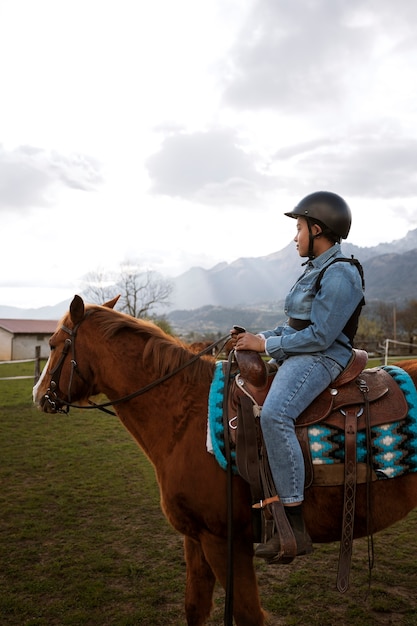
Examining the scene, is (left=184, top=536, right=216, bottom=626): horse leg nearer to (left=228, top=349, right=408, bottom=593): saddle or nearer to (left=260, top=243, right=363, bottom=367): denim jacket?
(left=228, top=349, right=408, bottom=593): saddle

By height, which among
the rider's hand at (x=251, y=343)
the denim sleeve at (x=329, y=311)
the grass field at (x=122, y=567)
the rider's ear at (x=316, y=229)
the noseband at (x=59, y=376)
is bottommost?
the grass field at (x=122, y=567)

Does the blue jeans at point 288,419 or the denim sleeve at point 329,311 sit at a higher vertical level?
the denim sleeve at point 329,311

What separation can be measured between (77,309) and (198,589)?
2.21m

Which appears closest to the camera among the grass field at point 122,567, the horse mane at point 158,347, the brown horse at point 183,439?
the brown horse at point 183,439

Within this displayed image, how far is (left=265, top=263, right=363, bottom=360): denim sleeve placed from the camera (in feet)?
8.70

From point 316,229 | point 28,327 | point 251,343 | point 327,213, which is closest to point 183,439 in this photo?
point 251,343

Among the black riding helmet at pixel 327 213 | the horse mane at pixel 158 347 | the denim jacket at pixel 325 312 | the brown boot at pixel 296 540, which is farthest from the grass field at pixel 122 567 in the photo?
the black riding helmet at pixel 327 213

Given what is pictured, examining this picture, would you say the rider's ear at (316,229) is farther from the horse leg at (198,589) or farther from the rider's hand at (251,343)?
the horse leg at (198,589)

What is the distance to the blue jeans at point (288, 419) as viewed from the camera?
2600 mm

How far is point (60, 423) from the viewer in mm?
11789

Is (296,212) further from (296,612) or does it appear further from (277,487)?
(296,612)

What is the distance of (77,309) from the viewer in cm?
321

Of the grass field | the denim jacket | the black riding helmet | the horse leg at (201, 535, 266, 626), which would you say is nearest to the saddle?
the denim jacket

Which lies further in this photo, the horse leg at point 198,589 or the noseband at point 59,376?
the noseband at point 59,376
